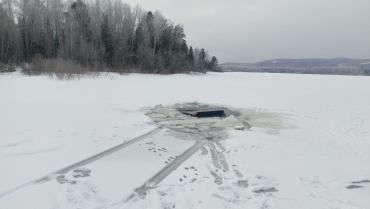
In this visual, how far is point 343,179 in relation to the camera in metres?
4.68

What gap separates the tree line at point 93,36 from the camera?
34625 millimetres

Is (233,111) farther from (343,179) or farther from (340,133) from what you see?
(343,179)

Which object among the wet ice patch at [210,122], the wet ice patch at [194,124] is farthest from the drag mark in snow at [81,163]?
the wet ice patch at [210,122]

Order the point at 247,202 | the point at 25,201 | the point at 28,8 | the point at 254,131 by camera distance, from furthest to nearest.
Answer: the point at 28,8 < the point at 254,131 < the point at 247,202 < the point at 25,201

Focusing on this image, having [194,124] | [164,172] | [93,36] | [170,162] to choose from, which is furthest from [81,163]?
[93,36]

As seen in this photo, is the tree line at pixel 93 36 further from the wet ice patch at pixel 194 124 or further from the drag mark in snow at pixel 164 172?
the drag mark in snow at pixel 164 172

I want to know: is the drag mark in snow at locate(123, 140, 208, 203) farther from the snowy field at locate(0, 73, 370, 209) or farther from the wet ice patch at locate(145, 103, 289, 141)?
the wet ice patch at locate(145, 103, 289, 141)

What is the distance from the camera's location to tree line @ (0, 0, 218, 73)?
3462 cm

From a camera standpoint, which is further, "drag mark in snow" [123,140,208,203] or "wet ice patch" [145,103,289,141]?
"wet ice patch" [145,103,289,141]

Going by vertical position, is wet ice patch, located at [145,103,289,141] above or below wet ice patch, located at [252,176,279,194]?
above

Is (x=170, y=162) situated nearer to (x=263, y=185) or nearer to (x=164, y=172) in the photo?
(x=164, y=172)

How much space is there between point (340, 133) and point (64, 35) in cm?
3603

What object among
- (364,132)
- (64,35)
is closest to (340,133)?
(364,132)

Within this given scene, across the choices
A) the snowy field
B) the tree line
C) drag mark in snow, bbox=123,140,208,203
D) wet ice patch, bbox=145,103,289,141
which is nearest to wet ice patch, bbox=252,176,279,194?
the snowy field
